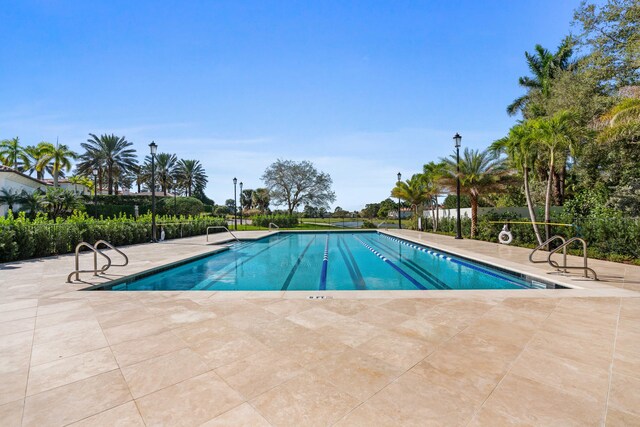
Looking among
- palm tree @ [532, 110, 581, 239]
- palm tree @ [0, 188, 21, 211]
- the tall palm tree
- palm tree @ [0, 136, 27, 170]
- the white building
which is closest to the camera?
palm tree @ [532, 110, 581, 239]

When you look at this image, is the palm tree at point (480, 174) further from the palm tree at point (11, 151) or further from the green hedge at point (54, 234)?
the palm tree at point (11, 151)

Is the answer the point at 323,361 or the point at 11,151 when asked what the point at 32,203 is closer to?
the point at 11,151

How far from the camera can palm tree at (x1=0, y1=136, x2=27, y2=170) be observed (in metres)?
34.6

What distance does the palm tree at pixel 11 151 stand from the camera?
3462 cm

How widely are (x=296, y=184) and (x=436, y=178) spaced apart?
23.1 metres

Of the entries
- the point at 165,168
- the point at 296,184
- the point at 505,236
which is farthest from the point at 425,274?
the point at 165,168

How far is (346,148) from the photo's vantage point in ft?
79.8

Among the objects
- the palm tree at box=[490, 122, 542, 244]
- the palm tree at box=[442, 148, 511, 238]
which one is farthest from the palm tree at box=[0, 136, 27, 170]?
the palm tree at box=[490, 122, 542, 244]

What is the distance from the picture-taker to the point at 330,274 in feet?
27.8

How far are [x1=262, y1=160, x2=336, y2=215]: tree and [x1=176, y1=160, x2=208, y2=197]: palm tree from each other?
13.1 metres

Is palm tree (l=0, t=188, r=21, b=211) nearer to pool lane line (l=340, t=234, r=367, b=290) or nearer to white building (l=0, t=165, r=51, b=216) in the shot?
white building (l=0, t=165, r=51, b=216)

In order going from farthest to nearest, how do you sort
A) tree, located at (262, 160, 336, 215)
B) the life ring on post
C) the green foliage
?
tree, located at (262, 160, 336, 215)
the green foliage
the life ring on post

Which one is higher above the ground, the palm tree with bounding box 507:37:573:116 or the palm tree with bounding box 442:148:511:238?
the palm tree with bounding box 507:37:573:116

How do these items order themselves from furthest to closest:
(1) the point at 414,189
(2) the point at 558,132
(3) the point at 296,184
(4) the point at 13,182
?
1. (3) the point at 296,184
2. (1) the point at 414,189
3. (4) the point at 13,182
4. (2) the point at 558,132
